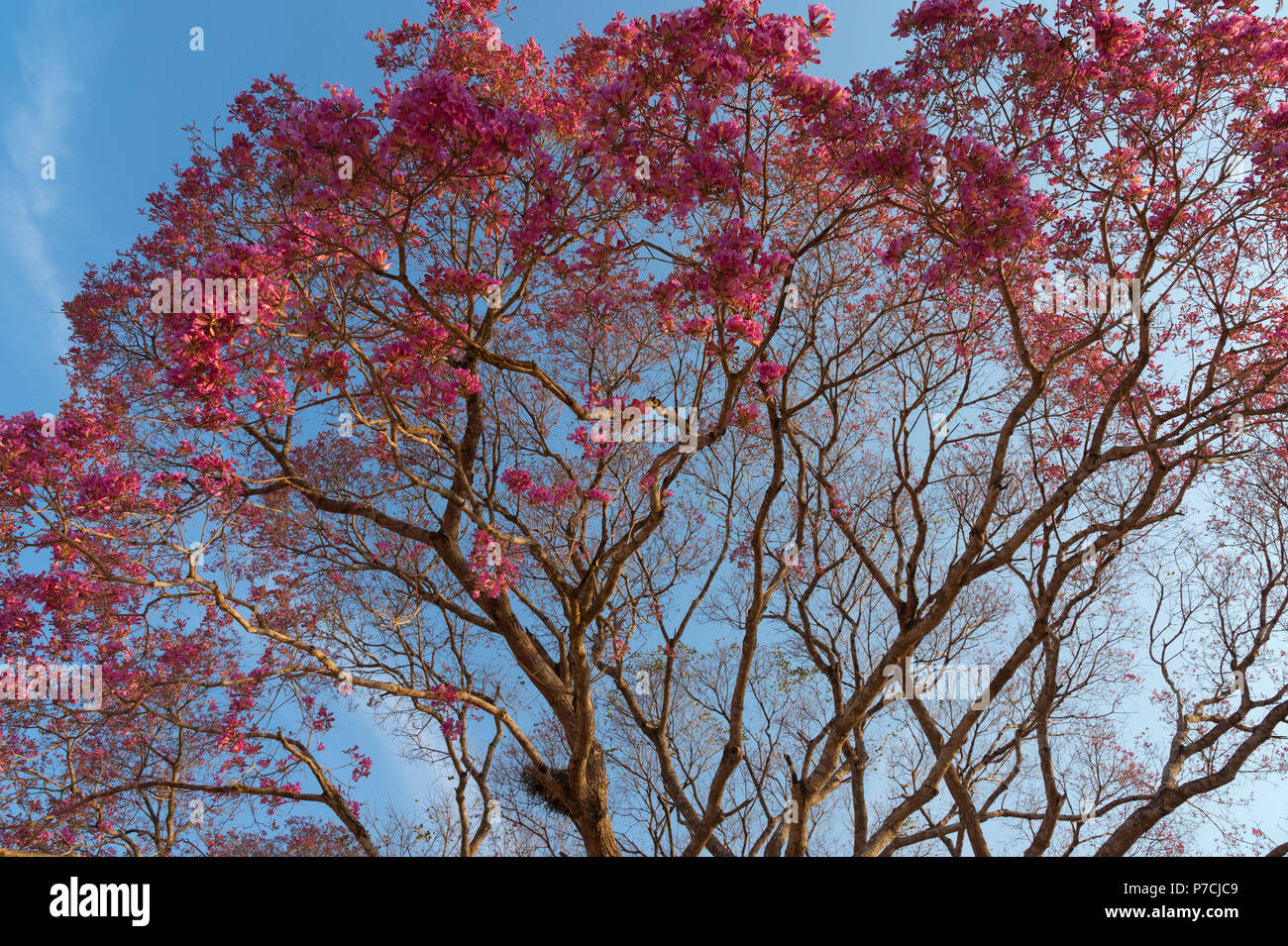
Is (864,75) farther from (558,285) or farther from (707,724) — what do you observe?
(707,724)

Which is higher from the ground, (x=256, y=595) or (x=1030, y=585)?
(x=256, y=595)

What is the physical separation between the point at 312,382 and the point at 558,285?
2.58 meters

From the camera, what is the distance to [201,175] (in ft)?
18.0
